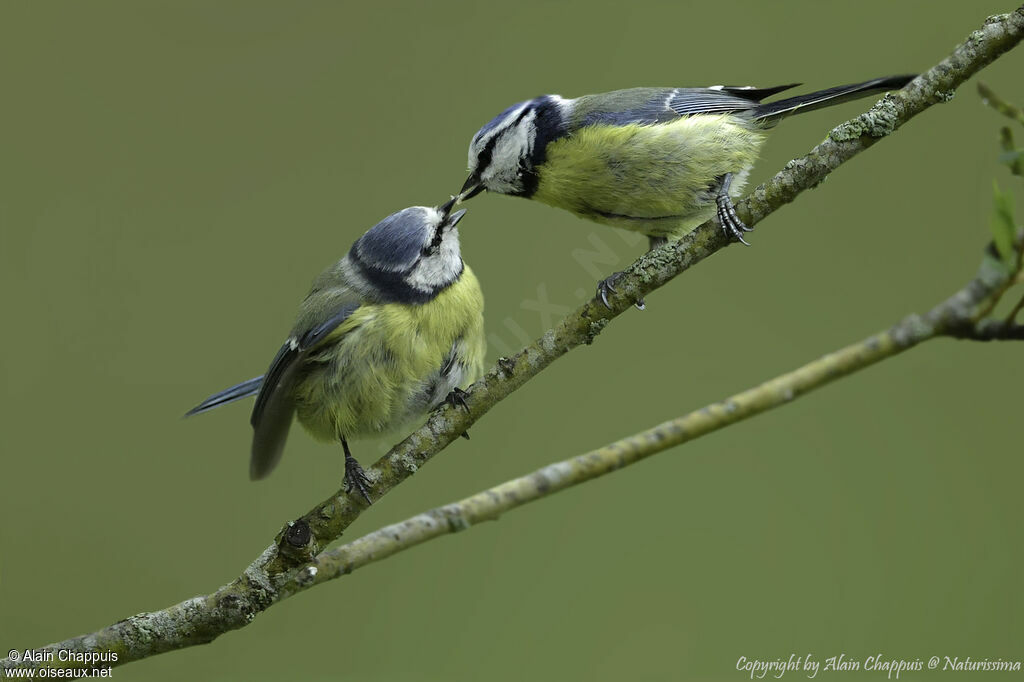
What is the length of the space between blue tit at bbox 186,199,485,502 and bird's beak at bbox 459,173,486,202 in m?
0.10

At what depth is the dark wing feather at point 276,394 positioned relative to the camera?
1592 millimetres

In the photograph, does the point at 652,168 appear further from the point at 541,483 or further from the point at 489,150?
the point at 541,483

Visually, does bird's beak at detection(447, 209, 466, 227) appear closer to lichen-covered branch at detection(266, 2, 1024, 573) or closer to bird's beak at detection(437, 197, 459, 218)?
bird's beak at detection(437, 197, 459, 218)

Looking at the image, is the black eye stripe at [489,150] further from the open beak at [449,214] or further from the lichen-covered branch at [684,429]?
the lichen-covered branch at [684,429]

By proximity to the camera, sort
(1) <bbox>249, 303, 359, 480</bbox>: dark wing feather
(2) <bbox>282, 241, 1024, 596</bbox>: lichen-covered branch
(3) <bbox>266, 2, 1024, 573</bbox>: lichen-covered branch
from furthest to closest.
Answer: (1) <bbox>249, 303, 359, 480</bbox>: dark wing feather → (3) <bbox>266, 2, 1024, 573</bbox>: lichen-covered branch → (2) <bbox>282, 241, 1024, 596</bbox>: lichen-covered branch

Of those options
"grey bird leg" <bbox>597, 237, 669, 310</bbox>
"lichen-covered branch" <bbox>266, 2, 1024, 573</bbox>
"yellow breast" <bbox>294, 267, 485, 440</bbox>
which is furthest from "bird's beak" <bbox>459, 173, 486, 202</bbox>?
"lichen-covered branch" <bbox>266, 2, 1024, 573</bbox>

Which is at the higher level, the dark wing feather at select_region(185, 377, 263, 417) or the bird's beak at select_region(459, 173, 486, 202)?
the bird's beak at select_region(459, 173, 486, 202)

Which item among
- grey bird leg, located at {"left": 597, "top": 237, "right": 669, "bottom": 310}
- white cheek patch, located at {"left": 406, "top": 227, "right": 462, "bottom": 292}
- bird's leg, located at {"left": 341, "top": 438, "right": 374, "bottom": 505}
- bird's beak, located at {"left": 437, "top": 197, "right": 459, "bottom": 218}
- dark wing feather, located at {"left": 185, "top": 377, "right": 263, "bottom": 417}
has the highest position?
bird's beak, located at {"left": 437, "top": 197, "right": 459, "bottom": 218}

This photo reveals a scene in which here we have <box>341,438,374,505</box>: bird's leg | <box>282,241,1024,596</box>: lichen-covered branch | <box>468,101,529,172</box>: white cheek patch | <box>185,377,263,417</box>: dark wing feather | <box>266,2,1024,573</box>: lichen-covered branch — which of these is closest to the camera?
<box>282,241,1024,596</box>: lichen-covered branch

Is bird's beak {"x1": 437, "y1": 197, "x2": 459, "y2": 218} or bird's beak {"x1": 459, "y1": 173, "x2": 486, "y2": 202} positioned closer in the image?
bird's beak {"x1": 437, "y1": 197, "x2": 459, "y2": 218}

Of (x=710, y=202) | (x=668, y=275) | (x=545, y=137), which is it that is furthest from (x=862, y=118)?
(x=545, y=137)

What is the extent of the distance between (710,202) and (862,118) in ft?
1.89

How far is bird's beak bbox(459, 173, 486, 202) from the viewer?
1.76 meters

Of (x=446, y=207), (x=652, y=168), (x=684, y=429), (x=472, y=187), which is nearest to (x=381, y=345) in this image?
(x=446, y=207)
